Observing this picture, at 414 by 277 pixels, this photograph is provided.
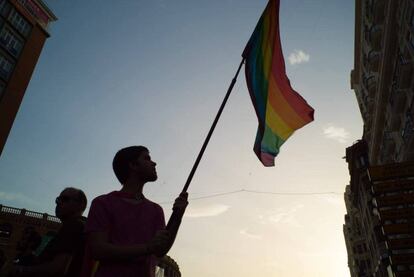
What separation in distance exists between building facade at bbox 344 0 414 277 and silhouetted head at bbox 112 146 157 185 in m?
13.8

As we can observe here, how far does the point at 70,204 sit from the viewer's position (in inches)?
147

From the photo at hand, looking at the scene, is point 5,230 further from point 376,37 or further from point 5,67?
point 376,37

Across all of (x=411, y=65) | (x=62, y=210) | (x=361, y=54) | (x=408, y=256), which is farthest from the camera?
(x=361, y=54)

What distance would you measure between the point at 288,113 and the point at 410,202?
11766 mm

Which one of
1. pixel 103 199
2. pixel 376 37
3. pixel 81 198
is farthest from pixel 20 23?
pixel 103 199

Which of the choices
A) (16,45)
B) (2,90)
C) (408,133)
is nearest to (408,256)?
(408,133)

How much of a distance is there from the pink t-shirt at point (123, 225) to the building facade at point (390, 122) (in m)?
13.9

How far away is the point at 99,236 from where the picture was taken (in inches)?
87.8

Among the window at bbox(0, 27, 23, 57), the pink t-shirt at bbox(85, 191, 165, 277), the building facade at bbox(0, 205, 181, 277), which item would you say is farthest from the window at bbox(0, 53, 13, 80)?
the pink t-shirt at bbox(85, 191, 165, 277)

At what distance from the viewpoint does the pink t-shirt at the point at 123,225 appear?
2162mm

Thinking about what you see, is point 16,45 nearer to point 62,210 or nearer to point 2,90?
point 2,90

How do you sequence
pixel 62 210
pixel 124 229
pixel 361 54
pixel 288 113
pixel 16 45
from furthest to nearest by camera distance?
1. pixel 16 45
2. pixel 361 54
3. pixel 288 113
4. pixel 62 210
5. pixel 124 229

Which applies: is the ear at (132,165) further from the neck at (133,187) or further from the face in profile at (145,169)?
the neck at (133,187)

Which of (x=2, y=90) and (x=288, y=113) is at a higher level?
(x=2, y=90)
